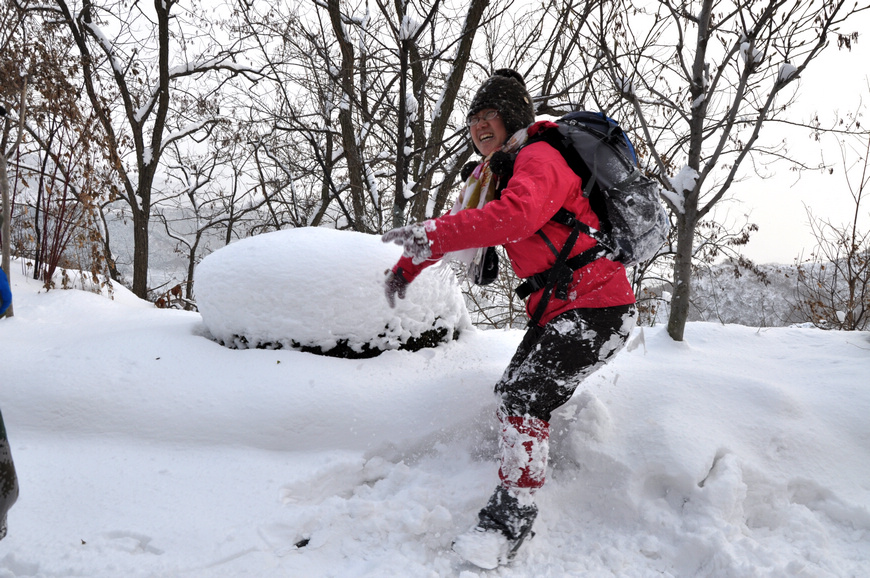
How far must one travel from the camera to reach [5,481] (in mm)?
1397

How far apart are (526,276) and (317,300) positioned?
1.21 m

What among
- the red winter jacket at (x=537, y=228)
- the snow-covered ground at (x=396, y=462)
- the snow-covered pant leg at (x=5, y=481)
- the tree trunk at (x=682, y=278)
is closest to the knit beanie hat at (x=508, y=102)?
the red winter jacket at (x=537, y=228)

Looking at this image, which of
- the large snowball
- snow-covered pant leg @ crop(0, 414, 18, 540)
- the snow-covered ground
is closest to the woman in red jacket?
the snow-covered ground

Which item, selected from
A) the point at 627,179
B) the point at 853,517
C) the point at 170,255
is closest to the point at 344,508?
the point at 627,179

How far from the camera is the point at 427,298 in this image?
9.36 feet

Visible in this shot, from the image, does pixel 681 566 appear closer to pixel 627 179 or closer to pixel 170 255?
pixel 627 179

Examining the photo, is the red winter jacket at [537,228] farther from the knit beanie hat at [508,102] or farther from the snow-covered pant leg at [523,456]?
the snow-covered pant leg at [523,456]

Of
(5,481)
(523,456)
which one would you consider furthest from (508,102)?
(5,481)

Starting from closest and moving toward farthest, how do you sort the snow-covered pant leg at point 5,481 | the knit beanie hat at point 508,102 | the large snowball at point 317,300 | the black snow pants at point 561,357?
1. the snow-covered pant leg at point 5,481
2. the black snow pants at point 561,357
3. the knit beanie hat at point 508,102
4. the large snowball at point 317,300

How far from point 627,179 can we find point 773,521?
Answer: 141 centimetres

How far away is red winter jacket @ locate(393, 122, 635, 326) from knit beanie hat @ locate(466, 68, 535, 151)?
5.5 inches

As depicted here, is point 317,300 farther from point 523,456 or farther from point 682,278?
point 682,278

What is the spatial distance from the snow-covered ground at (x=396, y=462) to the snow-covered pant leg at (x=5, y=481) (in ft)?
1.08

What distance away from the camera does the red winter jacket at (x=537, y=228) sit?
159 centimetres
